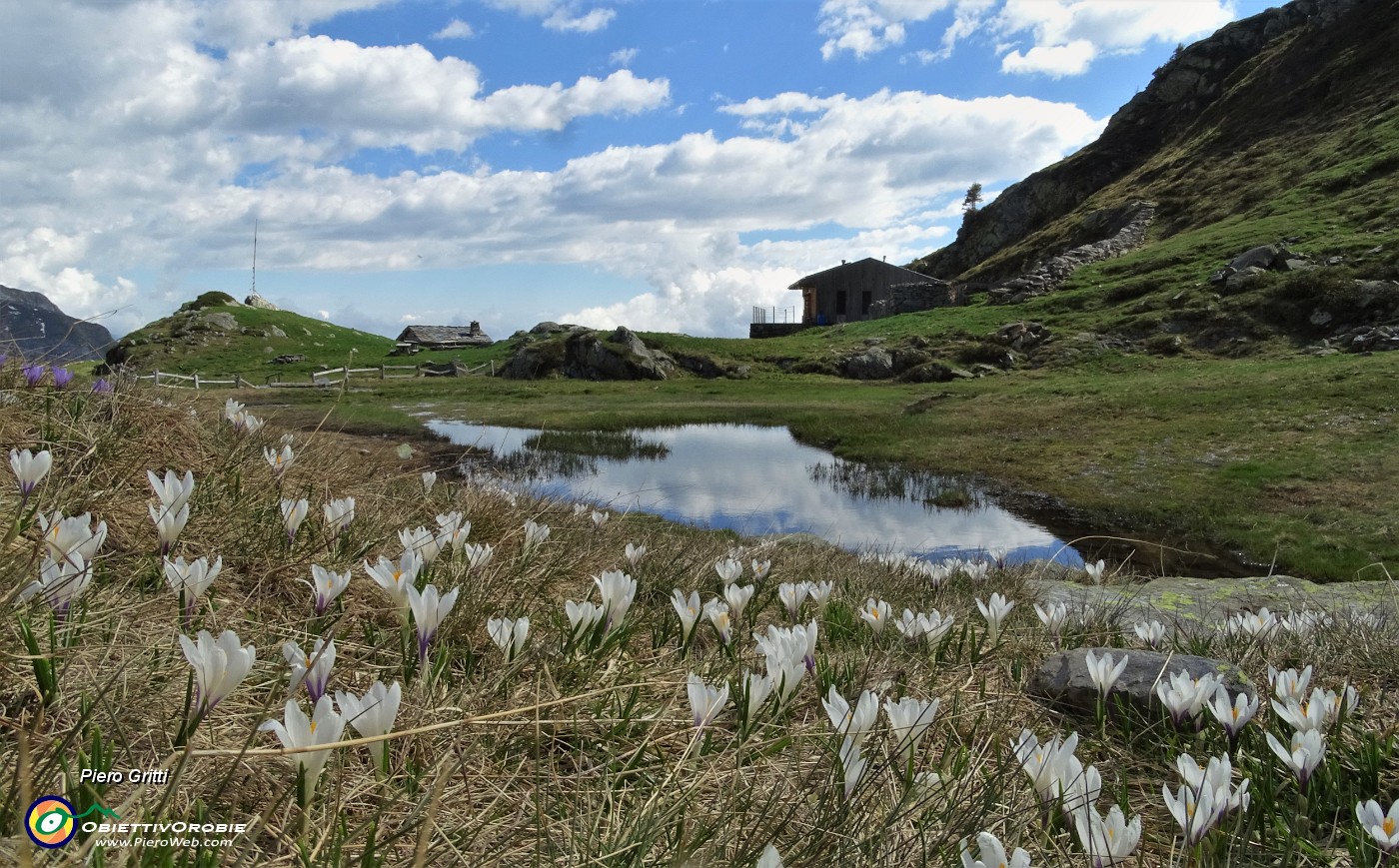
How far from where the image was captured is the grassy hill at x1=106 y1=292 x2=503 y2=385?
6494 centimetres

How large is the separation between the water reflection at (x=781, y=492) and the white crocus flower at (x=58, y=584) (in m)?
9.27

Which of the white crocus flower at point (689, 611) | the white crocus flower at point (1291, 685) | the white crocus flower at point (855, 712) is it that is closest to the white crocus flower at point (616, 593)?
the white crocus flower at point (689, 611)

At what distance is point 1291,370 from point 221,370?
225 ft

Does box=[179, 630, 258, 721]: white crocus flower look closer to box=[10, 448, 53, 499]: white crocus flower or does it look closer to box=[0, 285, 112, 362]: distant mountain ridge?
box=[10, 448, 53, 499]: white crocus flower

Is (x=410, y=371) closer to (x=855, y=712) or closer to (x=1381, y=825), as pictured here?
(x=855, y=712)

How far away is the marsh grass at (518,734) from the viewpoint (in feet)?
6.09

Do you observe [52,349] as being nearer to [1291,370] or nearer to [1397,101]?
[1291,370]

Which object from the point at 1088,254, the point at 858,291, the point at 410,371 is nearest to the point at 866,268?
the point at 858,291

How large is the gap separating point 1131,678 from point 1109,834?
1.76 meters

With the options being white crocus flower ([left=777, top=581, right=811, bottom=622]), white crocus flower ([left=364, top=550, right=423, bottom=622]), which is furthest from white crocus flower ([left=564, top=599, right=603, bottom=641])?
white crocus flower ([left=777, top=581, right=811, bottom=622])

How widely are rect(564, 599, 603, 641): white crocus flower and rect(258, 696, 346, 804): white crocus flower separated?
4.06 feet

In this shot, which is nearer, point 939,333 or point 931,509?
point 931,509

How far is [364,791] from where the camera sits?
79.2 inches

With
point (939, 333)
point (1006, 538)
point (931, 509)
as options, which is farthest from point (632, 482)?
point (939, 333)
